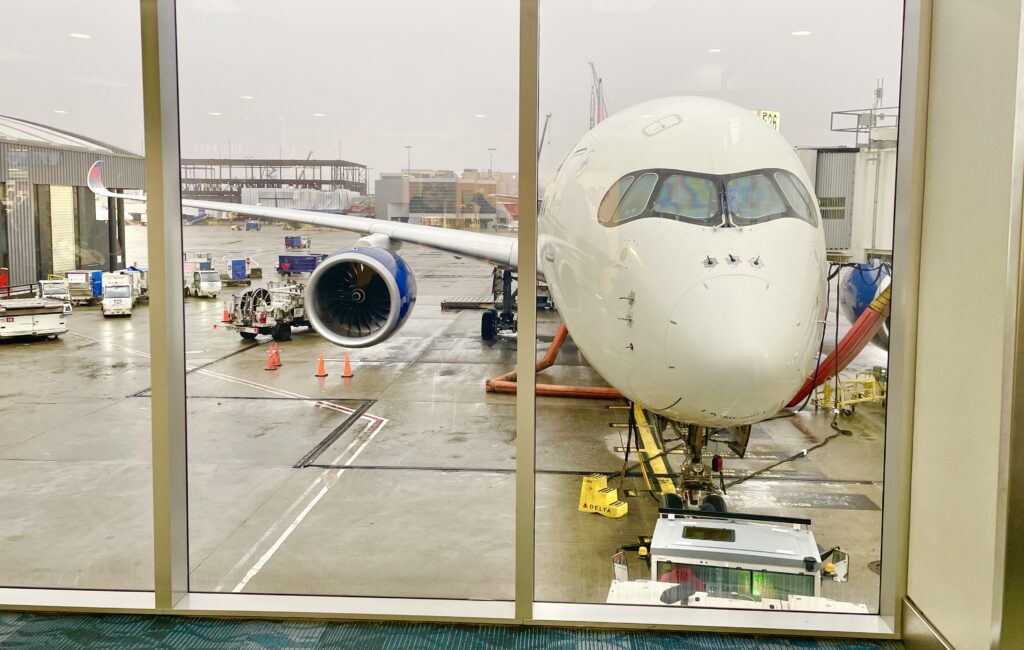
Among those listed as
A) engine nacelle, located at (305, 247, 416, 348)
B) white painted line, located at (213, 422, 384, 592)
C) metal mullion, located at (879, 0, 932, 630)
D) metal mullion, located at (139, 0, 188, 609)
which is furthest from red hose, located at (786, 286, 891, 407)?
engine nacelle, located at (305, 247, 416, 348)

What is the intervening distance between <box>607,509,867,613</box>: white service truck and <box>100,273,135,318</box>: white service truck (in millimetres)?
3236

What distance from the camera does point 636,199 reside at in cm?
370

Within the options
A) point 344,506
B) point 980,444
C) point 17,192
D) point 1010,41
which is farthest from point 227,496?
point 1010,41

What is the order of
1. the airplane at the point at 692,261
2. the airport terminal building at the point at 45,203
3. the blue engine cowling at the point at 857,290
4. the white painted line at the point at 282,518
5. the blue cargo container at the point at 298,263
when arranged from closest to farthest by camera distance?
the airplane at the point at 692,261 < the white painted line at the point at 282,518 < the airport terminal building at the point at 45,203 < the blue engine cowling at the point at 857,290 < the blue cargo container at the point at 298,263

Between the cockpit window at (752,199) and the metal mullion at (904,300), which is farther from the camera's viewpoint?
the cockpit window at (752,199)

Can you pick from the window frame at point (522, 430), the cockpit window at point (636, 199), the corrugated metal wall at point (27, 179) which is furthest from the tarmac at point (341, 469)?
the cockpit window at point (636, 199)

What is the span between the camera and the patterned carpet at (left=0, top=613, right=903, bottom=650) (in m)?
3.07

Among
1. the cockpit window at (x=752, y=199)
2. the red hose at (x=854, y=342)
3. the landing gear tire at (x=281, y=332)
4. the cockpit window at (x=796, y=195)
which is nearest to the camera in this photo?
the cockpit window at (x=752, y=199)

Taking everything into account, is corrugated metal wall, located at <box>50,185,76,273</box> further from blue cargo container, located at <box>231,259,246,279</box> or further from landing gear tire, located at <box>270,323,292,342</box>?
landing gear tire, located at <box>270,323,292,342</box>

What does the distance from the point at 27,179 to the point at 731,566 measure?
4.78 meters

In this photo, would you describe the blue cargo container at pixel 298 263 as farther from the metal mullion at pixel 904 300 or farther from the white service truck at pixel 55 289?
the metal mullion at pixel 904 300

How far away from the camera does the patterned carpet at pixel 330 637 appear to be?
3070 millimetres

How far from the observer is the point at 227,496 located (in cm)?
534

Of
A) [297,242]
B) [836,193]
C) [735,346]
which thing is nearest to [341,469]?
[297,242]
